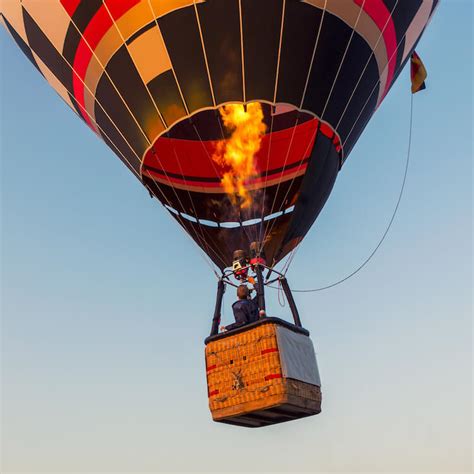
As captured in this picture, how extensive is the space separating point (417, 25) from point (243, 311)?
4295 mm

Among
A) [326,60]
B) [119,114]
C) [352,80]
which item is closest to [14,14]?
[119,114]

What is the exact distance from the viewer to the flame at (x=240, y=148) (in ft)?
20.7

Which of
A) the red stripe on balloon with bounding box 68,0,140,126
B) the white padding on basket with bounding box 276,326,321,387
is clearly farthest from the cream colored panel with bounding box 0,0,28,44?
the white padding on basket with bounding box 276,326,321,387

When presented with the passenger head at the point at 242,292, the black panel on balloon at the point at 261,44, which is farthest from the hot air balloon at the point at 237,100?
the passenger head at the point at 242,292

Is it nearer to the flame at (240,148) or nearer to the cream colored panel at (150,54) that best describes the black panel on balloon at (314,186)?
the flame at (240,148)

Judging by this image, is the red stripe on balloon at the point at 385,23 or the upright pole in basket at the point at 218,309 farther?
the red stripe on balloon at the point at 385,23

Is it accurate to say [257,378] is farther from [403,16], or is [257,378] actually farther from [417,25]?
[417,25]

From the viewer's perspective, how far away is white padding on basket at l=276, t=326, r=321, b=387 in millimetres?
4957

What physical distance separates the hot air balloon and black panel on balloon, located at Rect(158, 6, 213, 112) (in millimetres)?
10

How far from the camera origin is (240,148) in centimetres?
666

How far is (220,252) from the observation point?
718 centimetres

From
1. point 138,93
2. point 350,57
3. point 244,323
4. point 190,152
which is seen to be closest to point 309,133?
point 350,57

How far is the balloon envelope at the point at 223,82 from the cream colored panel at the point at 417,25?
2 centimetres

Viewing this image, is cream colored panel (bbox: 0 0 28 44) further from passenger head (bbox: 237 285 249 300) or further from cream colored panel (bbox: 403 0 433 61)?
cream colored panel (bbox: 403 0 433 61)
